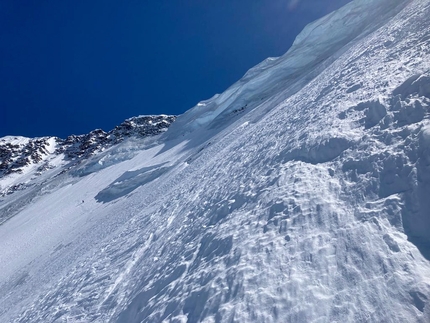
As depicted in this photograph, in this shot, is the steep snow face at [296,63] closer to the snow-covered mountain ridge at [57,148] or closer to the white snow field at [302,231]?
the snow-covered mountain ridge at [57,148]

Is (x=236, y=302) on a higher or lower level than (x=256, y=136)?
lower

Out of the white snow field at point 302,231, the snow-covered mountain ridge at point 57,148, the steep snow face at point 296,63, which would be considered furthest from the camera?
the snow-covered mountain ridge at point 57,148

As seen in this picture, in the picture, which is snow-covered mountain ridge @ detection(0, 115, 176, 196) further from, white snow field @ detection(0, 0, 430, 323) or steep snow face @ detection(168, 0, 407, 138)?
white snow field @ detection(0, 0, 430, 323)

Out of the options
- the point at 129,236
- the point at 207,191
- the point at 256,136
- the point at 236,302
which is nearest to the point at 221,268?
the point at 236,302

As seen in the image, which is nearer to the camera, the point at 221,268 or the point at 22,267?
the point at 221,268

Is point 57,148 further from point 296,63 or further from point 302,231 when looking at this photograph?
point 302,231

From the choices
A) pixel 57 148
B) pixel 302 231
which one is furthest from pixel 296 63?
pixel 57 148

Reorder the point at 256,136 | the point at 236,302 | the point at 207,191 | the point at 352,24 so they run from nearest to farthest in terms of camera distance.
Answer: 1. the point at 236,302
2. the point at 207,191
3. the point at 256,136
4. the point at 352,24

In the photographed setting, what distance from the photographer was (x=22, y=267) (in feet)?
67.3

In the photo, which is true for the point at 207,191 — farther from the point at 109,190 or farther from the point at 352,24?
the point at 352,24

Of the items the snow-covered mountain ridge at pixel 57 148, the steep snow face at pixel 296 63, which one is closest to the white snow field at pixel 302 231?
the steep snow face at pixel 296 63

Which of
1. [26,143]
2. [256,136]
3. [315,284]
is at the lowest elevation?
[315,284]

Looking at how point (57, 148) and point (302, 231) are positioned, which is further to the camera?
point (57, 148)

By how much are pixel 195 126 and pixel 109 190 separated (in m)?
17.7
